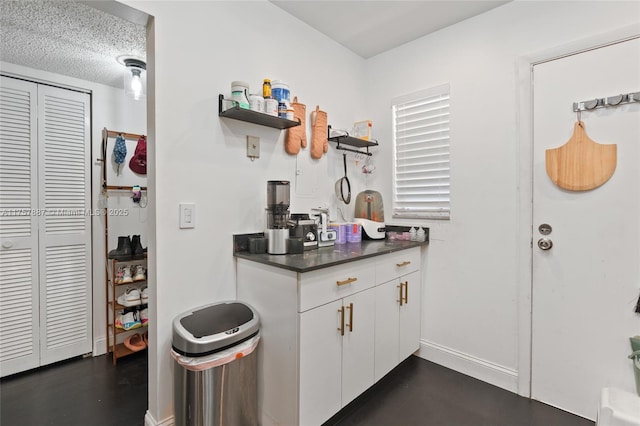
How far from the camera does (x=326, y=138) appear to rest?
234 centimetres

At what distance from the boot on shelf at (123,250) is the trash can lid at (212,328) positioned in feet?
4.07

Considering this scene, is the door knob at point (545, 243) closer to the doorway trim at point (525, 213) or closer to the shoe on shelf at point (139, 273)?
the doorway trim at point (525, 213)

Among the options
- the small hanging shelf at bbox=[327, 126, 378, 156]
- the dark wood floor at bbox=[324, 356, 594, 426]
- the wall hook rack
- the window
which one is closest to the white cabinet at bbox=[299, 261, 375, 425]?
the dark wood floor at bbox=[324, 356, 594, 426]

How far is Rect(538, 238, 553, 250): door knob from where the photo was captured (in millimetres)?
1810

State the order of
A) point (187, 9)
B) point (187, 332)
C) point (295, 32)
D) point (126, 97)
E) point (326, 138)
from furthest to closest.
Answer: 1. point (126, 97)
2. point (326, 138)
3. point (295, 32)
4. point (187, 9)
5. point (187, 332)

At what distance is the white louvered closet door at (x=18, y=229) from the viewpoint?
2.14m

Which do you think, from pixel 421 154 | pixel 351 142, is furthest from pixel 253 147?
pixel 421 154

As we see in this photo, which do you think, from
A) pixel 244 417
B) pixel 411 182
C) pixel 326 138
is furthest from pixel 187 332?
pixel 411 182

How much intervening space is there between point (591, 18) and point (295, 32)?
181cm

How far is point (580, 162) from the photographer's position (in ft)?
5.54

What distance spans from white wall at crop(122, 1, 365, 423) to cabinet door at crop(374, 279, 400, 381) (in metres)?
0.89

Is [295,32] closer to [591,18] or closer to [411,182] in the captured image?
[411,182]

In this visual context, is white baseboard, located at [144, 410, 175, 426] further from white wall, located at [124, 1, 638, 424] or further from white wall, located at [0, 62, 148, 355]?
white wall, located at [0, 62, 148, 355]

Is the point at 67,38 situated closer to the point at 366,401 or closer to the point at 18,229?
the point at 18,229
